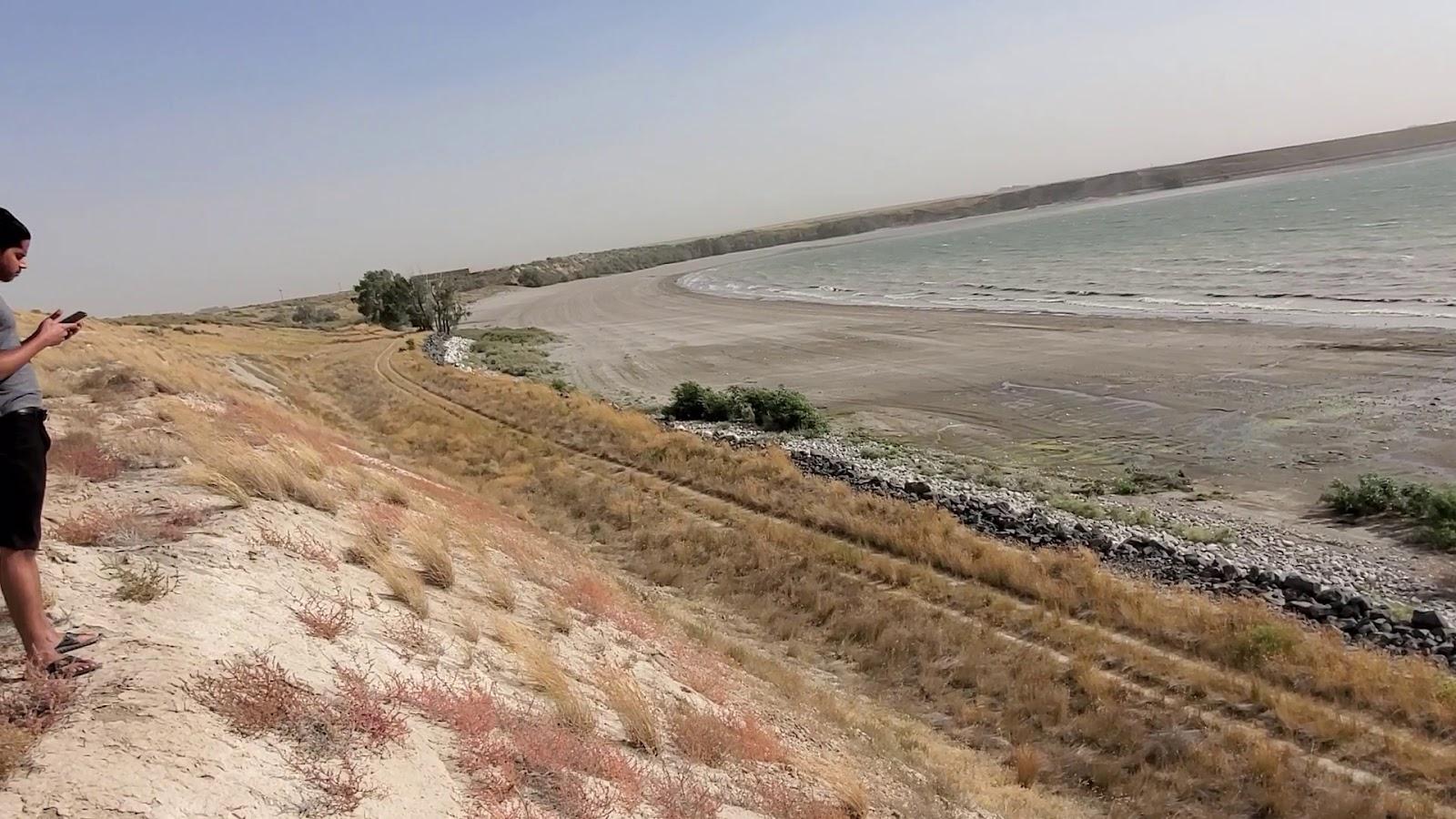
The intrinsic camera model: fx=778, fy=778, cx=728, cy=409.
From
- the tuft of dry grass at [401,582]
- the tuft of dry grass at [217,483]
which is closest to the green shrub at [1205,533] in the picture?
the tuft of dry grass at [401,582]

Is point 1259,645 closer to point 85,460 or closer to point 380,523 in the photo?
point 380,523

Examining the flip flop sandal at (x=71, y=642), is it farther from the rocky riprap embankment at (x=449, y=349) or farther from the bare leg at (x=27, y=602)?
the rocky riprap embankment at (x=449, y=349)

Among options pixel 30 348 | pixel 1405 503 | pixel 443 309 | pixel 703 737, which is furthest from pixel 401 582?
pixel 443 309

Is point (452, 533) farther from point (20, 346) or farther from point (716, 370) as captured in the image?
point (716, 370)

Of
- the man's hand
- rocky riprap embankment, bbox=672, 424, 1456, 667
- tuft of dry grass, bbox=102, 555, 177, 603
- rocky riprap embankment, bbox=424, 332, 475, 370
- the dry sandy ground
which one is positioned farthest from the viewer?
rocky riprap embankment, bbox=424, 332, 475, 370

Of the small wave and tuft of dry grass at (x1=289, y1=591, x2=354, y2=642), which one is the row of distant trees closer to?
the small wave

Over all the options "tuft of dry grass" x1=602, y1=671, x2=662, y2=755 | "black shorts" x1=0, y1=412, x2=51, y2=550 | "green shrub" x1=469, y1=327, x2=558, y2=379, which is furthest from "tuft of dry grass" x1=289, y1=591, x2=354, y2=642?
"green shrub" x1=469, y1=327, x2=558, y2=379

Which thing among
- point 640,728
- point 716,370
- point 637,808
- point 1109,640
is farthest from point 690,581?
point 716,370
